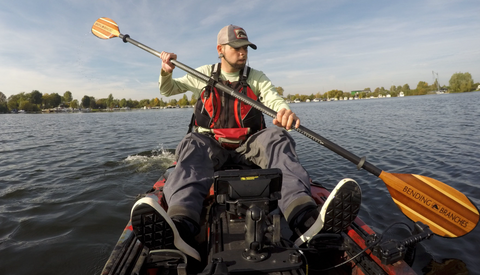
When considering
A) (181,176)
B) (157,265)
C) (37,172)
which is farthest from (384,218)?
(37,172)

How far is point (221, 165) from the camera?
10.7 ft

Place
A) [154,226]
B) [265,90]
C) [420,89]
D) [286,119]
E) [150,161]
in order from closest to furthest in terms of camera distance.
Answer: [154,226] < [286,119] < [265,90] < [150,161] < [420,89]

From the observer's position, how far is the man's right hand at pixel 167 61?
11.1 feet

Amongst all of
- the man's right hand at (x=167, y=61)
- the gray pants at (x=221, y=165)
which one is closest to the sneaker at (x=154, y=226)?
the gray pants at (x=221, y=165)

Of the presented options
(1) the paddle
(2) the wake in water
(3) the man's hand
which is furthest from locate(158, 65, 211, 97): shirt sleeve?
(2) the wake in water

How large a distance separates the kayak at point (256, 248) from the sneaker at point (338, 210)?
0.27 ft

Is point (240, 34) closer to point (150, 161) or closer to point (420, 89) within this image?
point (150, 161)

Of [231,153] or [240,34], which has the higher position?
[240,34]

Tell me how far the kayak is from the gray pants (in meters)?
0.27

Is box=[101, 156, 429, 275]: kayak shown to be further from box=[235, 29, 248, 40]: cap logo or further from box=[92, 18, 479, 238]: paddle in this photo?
box=[235, 29, 248, 40]: cap logo

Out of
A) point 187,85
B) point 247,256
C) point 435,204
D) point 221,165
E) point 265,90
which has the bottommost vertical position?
point 435,204

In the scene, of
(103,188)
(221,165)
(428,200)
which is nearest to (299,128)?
(221,165)

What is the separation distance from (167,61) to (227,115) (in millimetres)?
1120

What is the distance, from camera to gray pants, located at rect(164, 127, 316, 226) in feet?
7.43
